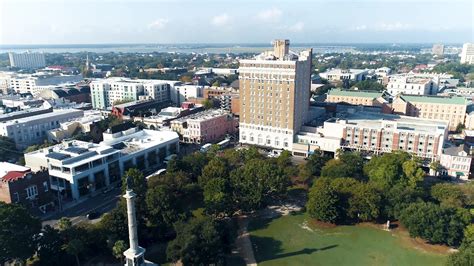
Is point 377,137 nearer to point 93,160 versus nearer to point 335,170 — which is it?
point 335,170

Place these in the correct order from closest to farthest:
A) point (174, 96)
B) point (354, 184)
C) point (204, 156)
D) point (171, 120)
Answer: point (354, 184)
point (204, 156)
point (171, 120)
point (174, 96)

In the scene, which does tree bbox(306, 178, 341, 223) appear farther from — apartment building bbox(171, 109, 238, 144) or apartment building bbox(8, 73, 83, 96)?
apartment building bbox(8, 73, 83, 96)

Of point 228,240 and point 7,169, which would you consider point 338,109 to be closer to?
point 228,240

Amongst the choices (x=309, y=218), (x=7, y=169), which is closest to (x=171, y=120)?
(x=7, y=169)

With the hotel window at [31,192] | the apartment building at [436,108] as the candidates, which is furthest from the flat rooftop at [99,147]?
the apartment building at [436,108]

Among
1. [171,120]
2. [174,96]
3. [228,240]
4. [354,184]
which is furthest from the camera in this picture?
[174,96]

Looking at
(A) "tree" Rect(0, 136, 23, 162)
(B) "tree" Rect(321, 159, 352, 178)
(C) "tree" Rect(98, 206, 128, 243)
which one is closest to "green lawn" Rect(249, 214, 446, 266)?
(B) "tree" Rect(321, 159, 352, 178)
